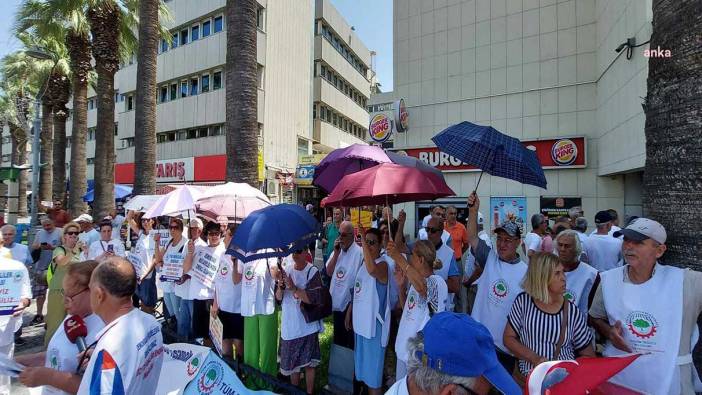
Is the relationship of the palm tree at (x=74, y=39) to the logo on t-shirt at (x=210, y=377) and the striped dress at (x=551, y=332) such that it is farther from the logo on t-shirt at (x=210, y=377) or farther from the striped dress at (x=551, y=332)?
the striped dress at (x=551, y=332)

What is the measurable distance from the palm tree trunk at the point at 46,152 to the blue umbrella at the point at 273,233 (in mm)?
22131

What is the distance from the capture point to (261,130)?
75.0 ft

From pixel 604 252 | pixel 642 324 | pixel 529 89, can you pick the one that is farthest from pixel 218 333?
pixel 529 89

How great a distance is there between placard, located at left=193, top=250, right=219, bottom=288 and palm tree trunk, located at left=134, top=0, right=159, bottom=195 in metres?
6.45

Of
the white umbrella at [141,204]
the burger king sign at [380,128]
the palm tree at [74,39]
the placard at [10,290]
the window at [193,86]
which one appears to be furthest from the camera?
the window at [193,86]

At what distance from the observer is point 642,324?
2518 mm

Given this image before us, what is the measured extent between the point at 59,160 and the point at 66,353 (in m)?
20.8

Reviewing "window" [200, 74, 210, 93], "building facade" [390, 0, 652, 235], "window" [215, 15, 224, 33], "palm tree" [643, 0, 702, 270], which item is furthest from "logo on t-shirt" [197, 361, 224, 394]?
"window" [215, 15, 224, 33]

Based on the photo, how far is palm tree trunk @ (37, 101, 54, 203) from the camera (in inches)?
810

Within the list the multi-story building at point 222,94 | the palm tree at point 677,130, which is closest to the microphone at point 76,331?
the palm tree at point 677,130

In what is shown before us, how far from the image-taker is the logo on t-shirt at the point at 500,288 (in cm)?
351

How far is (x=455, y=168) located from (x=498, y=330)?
38.6 feet

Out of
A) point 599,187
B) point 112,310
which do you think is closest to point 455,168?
point 599,187

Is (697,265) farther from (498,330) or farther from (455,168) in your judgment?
(455,168)
